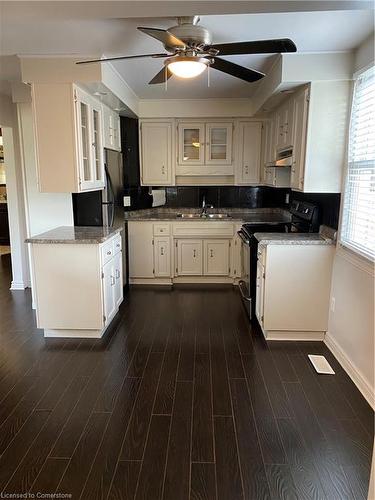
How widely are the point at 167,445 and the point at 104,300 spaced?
5.36 feet

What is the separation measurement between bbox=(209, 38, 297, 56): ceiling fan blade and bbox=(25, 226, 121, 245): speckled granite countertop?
1829 millimetres

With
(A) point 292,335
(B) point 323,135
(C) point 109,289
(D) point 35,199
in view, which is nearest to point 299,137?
(B) point 323,135

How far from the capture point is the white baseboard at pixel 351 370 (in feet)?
8.14

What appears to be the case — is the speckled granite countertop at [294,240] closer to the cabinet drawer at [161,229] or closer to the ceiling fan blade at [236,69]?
the ceiling fan blade at [236,69]

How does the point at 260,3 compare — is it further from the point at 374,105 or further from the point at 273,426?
the point at 273,426

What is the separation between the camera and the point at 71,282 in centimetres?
337

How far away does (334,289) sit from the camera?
321 centimetres

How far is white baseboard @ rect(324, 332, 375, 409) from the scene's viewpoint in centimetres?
248

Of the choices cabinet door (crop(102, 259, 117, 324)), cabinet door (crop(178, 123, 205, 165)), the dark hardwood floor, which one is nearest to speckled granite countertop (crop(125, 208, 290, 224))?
cabinet door (crop(178, 123, 205, 165))

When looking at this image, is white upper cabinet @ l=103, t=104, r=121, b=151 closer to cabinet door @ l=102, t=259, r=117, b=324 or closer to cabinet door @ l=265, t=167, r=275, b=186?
cabinet door @ l=102, t=259, r=117, b=324

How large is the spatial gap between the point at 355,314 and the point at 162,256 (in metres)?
2.83

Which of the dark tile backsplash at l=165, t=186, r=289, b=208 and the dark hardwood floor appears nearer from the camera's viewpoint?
the dark hardwood floor

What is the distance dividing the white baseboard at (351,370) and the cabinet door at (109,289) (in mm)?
2043

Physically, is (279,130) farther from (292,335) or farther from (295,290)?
(292,335)
